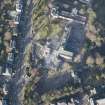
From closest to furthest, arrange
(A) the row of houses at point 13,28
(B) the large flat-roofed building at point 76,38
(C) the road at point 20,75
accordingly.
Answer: (C) the road at point 20,75 < (A) the row of houses at point 13,28 < (B) the large flat-roofed building at point 76,38

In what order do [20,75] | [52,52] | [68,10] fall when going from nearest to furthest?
[20,75] → [52,52] → [68,10]

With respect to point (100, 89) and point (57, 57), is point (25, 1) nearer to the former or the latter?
Answer: point (57, 57)

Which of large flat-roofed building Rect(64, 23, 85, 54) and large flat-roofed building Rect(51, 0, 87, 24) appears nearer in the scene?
large flat-roofed building Rect(51, 0, 87, 24)

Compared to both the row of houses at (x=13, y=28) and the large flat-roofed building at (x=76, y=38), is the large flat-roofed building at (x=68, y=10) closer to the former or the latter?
the large flat-roofed building at (x=76, y=38)

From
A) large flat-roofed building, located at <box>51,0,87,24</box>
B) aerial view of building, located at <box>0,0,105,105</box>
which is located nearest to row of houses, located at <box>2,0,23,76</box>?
aerial view of building, located at <box>0,0,105,105</box>

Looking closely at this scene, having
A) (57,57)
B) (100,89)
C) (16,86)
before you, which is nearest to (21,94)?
(16,86)

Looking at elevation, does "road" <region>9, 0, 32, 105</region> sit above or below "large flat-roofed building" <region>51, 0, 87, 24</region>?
below

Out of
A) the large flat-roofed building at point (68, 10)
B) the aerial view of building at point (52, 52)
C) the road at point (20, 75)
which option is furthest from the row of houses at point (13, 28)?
the large flat-roofed building at point (68, 10)

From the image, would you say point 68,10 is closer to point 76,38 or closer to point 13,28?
point 76,38

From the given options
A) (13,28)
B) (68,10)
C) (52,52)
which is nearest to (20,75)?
(52,52)

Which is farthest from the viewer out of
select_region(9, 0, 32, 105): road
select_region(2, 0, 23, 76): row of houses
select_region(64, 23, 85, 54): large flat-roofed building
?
select_region(64, 23, 85, 54): large flat-roofed building

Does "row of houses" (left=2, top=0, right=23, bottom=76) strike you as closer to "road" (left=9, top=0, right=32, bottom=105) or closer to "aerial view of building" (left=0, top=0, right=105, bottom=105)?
"aerial view of building" (left=0, top=0, right=105, bottom=105)
